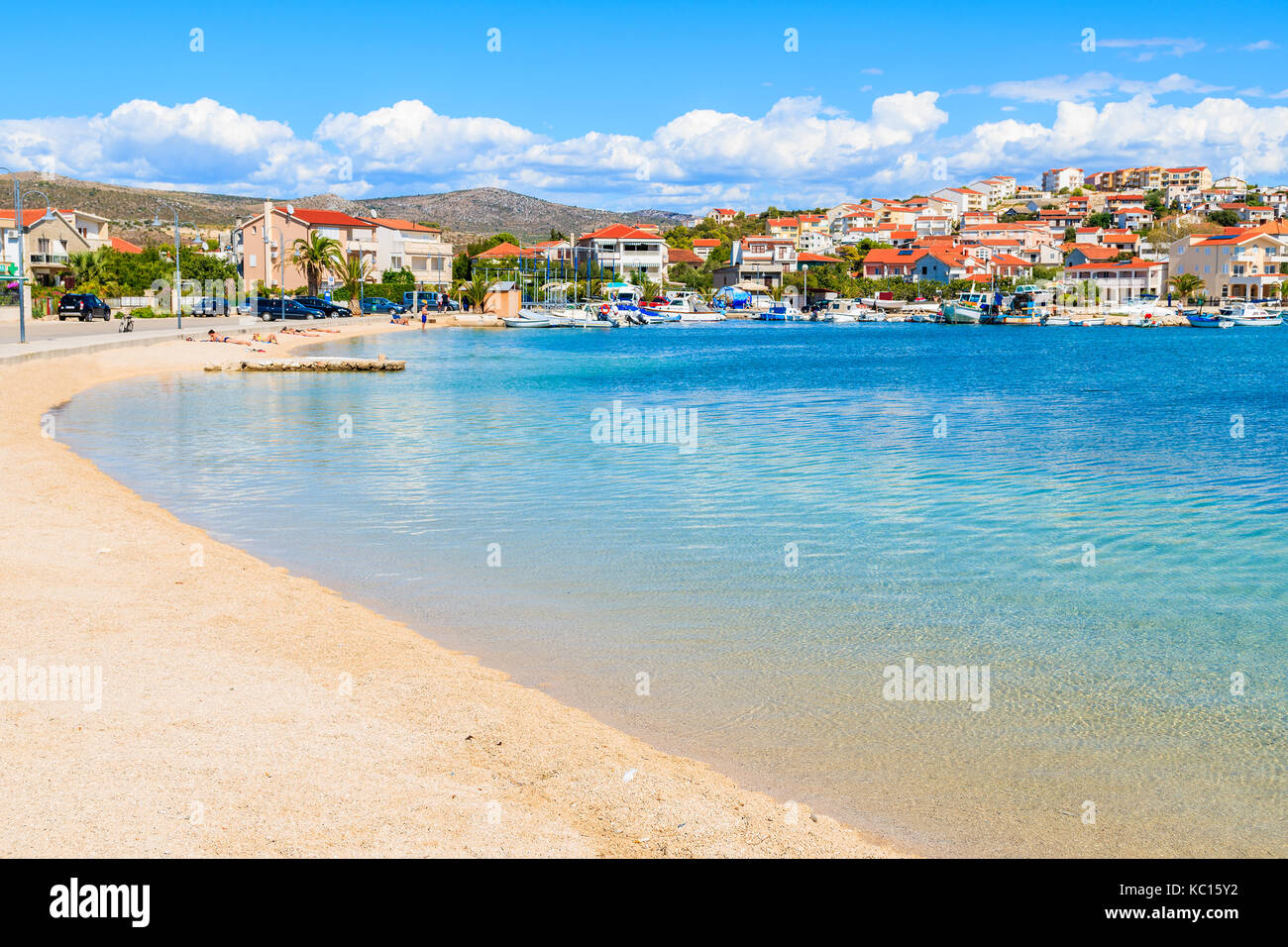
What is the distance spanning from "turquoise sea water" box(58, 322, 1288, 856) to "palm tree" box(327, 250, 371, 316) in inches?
2965

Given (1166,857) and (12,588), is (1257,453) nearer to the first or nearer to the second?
(1166,857)

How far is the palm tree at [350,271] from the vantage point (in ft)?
362

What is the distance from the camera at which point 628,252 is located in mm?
156750

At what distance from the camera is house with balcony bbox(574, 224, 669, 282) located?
156000 millimetres

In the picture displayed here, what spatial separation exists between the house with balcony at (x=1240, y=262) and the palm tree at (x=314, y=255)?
439 ft

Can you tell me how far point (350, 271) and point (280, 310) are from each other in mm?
27957

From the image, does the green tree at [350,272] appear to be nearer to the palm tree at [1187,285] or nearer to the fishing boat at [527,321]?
the fishing boat at [527,321]

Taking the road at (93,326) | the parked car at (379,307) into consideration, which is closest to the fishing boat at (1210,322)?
the parked car at (379,307)

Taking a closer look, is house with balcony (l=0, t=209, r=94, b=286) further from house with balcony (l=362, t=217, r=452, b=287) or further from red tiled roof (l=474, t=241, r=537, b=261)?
red tiled roof (l=474, t=241, r=537, b=261)

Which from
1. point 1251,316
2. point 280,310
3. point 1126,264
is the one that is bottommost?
point 280,310

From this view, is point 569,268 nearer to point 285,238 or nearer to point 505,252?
point 505,252

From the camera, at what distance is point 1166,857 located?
22.0 ft

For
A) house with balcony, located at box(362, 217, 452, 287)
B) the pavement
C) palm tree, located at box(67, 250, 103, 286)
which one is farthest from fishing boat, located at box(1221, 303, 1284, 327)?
palm tree, located at box(67, 250, 103, 286)

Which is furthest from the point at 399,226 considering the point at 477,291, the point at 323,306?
the point at 323,306
